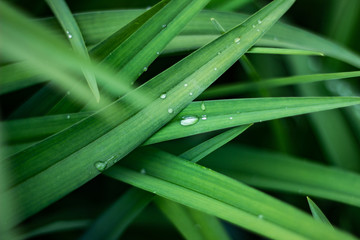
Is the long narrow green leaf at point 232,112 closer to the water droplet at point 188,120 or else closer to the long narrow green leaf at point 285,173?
the water droplet at point 188,120

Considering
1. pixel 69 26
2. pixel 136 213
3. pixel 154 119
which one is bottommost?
pixel 136 213

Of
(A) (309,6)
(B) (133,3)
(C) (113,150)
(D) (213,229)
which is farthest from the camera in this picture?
(A) (309,6)

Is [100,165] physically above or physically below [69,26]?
below

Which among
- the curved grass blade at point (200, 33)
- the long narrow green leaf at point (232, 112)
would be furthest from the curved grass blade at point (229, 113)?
the curved grass blade at point (200, 33)

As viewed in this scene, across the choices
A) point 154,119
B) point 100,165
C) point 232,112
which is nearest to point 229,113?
point 232,112

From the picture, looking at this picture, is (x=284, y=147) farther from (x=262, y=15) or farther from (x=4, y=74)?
(x=4, y=74)

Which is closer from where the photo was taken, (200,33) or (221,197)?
(221,197)

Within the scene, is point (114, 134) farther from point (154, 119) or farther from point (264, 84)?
point (264, 84)

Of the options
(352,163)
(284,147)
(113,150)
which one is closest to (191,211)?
(113,150)
